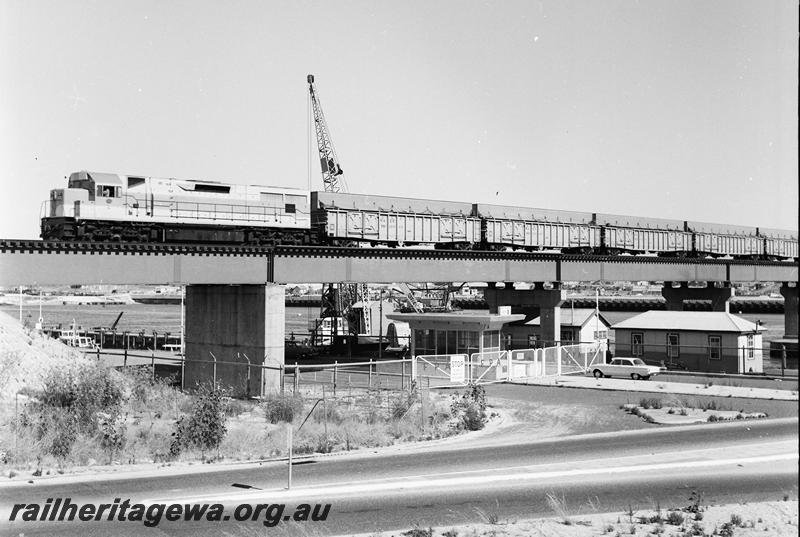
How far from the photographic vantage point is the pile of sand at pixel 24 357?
109 ft

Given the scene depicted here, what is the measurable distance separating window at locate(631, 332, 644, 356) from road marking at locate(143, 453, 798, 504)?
3091 centimetres

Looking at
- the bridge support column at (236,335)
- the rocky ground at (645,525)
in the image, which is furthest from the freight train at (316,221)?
the rocky ground at (645,525)

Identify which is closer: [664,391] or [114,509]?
[114,509]

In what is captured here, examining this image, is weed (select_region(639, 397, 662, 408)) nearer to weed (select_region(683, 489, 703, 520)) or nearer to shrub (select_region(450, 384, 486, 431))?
shrub (select_region(450, 384, 486, 431))

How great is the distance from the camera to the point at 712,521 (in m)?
14.9

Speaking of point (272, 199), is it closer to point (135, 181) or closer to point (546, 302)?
point (135, 181)

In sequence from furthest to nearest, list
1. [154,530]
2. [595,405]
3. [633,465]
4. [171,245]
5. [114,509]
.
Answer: [171,245] < [595,405] < [633,465] < [114,509] < [154,530]

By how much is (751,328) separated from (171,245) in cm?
3556

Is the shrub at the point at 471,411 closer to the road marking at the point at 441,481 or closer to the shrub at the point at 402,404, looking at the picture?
the shrub at the point at 402,404

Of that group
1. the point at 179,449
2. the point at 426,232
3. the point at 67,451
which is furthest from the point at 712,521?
the point at 426,232

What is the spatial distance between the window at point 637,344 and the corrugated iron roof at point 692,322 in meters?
0.57

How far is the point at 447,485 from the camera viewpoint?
18.3 meters

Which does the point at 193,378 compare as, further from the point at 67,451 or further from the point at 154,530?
the point at 154,530

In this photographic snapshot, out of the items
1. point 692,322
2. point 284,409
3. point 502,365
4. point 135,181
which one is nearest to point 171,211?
point 135,181
